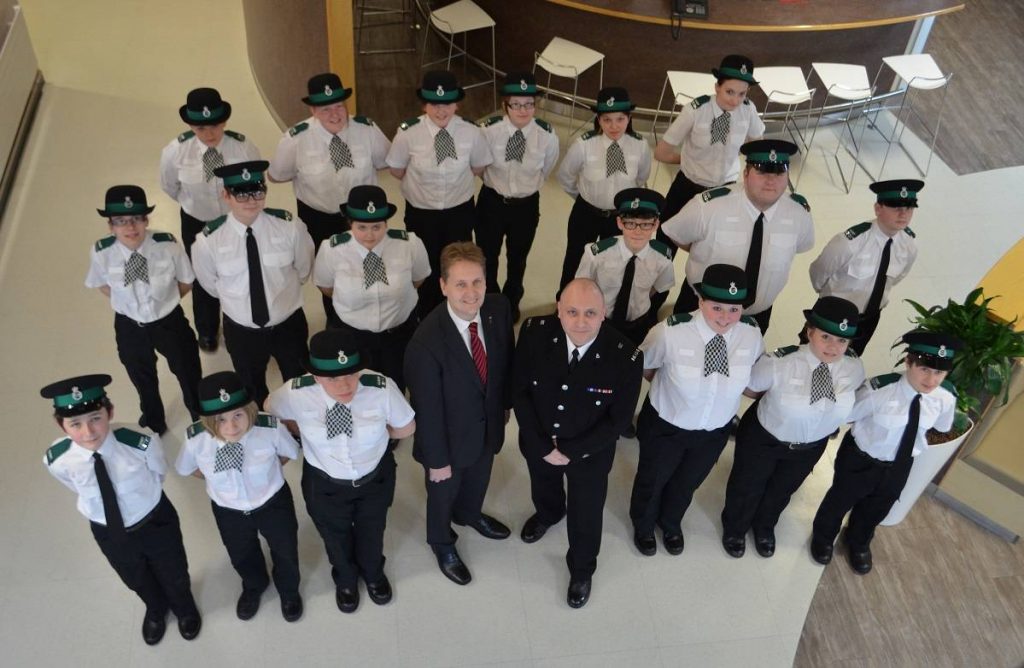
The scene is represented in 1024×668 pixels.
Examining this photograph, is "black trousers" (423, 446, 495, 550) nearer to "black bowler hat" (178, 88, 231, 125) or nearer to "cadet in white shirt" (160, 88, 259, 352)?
"cadet in white shirt" (160, 88, 259, 352)

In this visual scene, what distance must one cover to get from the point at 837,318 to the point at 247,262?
8.92 ft

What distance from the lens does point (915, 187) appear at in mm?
4637

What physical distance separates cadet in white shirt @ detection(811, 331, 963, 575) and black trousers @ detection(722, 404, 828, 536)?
0.55 feet

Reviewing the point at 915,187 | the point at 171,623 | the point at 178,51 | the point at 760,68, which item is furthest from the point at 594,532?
the point at 178,51

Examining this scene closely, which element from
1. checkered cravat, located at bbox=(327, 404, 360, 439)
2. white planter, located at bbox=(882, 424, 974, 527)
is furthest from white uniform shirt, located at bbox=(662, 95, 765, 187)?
checkered cravat, located at bbox=(327, 404, 360, 439)

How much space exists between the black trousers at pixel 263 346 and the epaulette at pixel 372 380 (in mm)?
1057

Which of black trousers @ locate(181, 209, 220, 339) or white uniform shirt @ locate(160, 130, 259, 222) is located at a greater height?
white uniform shirt @ locate(160, 130, 259, 222)

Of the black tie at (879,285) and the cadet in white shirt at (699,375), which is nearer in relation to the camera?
the cadet in white shirt at (699,375)

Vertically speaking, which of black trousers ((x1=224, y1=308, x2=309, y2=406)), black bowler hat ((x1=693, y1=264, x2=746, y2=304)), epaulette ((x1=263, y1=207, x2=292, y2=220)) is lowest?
black trousers ((x1=224, y1=308, x2=309, y2=406))

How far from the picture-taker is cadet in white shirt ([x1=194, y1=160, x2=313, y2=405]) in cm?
434

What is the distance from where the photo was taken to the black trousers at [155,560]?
12.1 feet

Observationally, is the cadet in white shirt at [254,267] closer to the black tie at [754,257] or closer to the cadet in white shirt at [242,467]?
the cadet in white shirt at [242,467]

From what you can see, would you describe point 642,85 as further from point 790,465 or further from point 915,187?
point 790,465

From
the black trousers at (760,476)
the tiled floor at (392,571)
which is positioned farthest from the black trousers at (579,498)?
the black trousers at (760,476)
